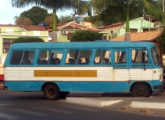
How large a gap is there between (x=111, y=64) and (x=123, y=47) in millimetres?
844

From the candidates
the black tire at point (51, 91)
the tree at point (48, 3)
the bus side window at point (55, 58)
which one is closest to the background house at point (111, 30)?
the tree at point (48, 3)

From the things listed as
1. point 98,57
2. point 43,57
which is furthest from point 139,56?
point 43,57

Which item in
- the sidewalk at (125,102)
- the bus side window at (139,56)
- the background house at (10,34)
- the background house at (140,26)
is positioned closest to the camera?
the sidewalk at (125,102)

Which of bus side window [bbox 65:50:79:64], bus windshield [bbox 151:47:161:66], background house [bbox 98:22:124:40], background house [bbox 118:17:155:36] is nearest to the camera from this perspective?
bus windshield [bbox 151:47:161:66]

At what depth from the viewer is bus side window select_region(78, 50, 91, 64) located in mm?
16906

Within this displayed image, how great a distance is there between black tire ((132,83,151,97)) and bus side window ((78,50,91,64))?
226 centimetres

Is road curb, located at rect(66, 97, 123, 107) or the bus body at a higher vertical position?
the bus body

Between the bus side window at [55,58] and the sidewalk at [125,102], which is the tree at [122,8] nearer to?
the bus side window at [55,58]

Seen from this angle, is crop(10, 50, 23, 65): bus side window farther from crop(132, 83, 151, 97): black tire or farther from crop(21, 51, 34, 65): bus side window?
crop(132, 83, 151, 97): black tire

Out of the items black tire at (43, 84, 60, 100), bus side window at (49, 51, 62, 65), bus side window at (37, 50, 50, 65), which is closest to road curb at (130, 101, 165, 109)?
black tire at (43, 84, 60, 100)

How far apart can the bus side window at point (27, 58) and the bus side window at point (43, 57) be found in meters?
0.37

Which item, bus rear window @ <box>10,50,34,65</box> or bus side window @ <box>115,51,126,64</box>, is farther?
bus rear window @ <box>10,50,34,65</box>

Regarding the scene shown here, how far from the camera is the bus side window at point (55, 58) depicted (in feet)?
56.4

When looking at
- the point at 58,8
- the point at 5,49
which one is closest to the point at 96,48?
the point at 58,8
